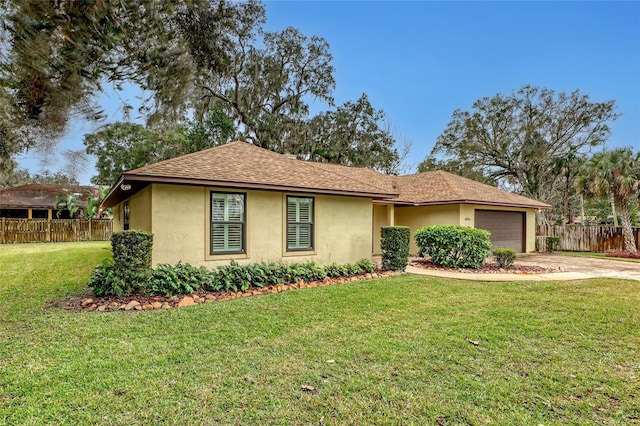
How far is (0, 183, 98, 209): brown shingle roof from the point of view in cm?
2452

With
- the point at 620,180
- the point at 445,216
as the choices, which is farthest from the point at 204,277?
the point at 620,180

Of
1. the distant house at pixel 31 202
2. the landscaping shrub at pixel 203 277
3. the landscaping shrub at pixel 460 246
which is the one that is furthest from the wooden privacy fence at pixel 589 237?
the distant house at pixel 31 202

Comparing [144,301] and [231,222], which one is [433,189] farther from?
[144,301]

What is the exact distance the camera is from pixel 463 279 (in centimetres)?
923

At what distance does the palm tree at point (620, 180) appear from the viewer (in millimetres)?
15648

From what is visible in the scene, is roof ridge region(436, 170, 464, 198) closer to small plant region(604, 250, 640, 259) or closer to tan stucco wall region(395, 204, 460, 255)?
A: tan stucco wall region(395, 204, 460, 255)

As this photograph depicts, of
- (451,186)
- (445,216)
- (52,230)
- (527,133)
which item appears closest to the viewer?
(445,216)

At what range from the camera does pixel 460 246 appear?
11.0m

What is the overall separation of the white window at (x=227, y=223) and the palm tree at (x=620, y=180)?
1744 centimetres

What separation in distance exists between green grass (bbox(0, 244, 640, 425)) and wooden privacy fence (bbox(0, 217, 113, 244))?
708 inches

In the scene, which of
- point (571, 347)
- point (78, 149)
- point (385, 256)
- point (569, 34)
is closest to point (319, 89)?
point (569, 34)

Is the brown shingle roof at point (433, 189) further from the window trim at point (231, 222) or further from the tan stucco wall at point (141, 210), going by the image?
the tan stucco wall at point (141, 210)

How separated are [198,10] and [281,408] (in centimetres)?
675

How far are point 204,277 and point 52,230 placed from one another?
1996cm
